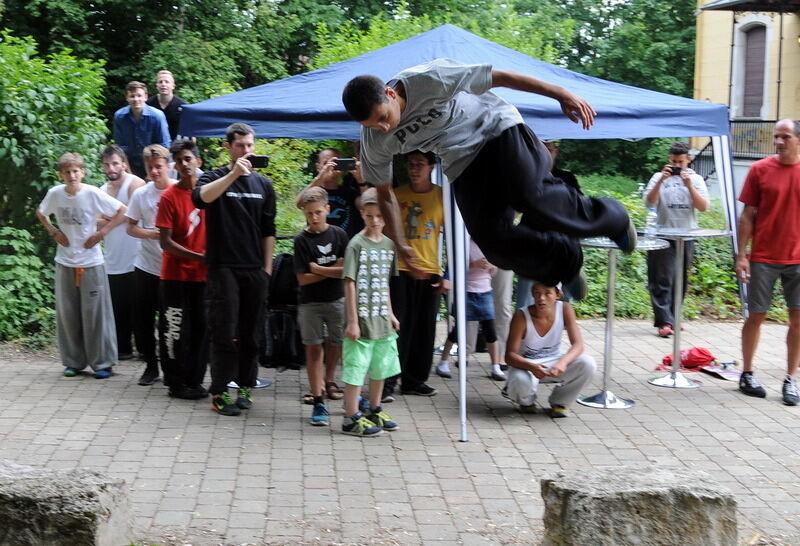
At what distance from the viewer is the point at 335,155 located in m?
8.66

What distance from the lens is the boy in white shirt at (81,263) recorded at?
8.08 meters

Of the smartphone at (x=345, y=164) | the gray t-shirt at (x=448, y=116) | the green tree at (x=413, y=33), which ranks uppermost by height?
the green tree at (x=413, y=33)

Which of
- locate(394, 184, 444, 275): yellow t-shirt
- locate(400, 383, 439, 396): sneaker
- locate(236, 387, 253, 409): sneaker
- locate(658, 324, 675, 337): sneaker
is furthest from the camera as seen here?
locate(658, 324, 675, 337): sneaker

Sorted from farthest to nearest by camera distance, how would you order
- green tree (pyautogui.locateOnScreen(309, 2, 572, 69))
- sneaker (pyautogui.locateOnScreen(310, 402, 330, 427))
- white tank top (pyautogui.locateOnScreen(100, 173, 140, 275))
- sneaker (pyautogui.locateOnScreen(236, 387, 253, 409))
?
1. green tree (pyautogui.locateOnScreen(309, 2, 572, 69))
2. white tank top (pyautogui.locateOnScreen(100, 173, 140, 275))
3. sneaker (pyautogui.locateOnScreen(236, 387, 253, 409))
4. sneaker (pyautogui.locateOnScreen(310, 402, 330, 427))

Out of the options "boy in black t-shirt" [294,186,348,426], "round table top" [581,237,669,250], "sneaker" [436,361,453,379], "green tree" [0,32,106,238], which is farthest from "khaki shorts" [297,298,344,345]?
"green tree" [0,32,106,238]

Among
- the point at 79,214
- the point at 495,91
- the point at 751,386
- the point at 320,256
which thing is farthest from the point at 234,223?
the point at 751,386

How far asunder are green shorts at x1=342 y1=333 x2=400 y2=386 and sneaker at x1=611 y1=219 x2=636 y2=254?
6.71 ft

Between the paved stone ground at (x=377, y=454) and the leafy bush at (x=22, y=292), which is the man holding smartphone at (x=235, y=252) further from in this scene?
the leafy bush at (x=22, y=292)

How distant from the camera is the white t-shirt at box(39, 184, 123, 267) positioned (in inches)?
318

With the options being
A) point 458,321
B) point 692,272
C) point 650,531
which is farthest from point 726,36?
point 650,531

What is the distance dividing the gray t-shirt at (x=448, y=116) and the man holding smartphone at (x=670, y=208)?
12.4ft

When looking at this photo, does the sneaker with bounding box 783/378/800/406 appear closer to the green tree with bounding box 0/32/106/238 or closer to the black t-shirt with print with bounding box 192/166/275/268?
the black t-shirt with print with bounding box 192/166/275/268

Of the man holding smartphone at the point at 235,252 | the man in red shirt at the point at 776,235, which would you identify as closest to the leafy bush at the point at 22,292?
the man holding smartphone at the point at 235,252

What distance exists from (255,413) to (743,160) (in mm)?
15505
